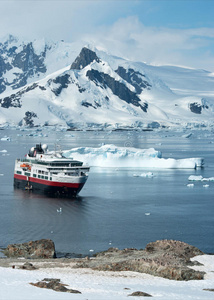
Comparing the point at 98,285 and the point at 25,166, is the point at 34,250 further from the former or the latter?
the point at 25,166

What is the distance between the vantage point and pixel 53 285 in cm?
2081

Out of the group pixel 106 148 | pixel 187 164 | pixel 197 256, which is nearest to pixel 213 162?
pixel 187 164

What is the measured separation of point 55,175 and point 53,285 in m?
36.3

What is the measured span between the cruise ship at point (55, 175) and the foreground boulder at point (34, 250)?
24784 millimetres

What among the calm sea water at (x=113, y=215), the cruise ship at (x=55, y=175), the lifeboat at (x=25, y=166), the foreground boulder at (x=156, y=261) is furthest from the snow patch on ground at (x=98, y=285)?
the lifeboat at (x=25, y=166)

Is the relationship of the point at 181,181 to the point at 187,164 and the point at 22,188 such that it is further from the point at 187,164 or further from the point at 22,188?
the point at 22,188

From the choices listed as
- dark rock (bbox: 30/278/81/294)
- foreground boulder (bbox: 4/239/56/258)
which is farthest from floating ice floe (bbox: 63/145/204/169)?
dark rock (bbox: 30/278/81/294)

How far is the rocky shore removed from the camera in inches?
958

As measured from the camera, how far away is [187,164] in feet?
276

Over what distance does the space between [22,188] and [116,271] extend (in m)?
39.0

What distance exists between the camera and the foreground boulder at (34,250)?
3058 cm

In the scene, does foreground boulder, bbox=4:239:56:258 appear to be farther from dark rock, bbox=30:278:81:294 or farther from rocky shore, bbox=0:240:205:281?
dark rock, bbox=30:278:81:294

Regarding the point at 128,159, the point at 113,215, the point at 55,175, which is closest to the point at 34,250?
the point at 113,215

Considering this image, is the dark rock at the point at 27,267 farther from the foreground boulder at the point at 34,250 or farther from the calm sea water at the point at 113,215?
the calm sea water at the point at 113,215
